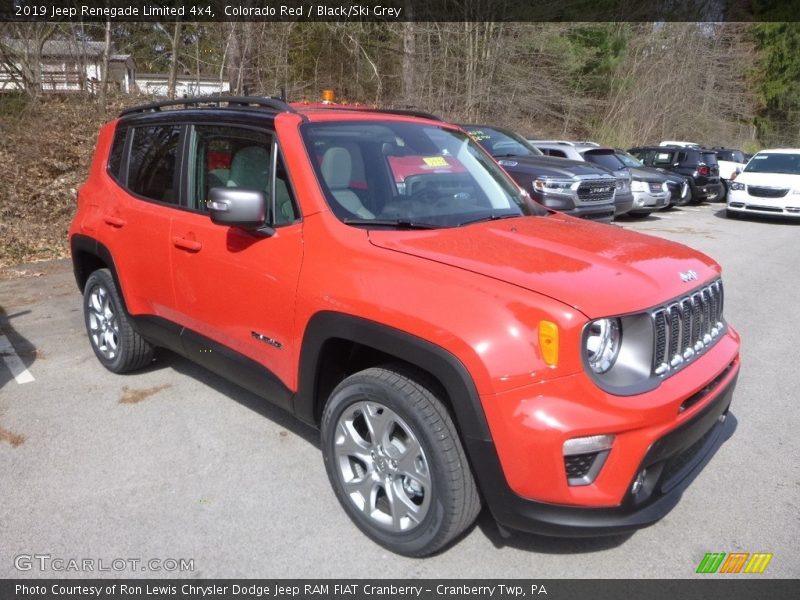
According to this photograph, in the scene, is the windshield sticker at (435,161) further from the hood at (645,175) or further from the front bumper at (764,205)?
the front bumper at (764,205)

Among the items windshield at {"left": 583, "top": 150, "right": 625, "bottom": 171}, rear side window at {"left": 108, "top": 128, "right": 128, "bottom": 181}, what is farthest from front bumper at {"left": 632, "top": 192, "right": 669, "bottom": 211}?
rear side window at {"left": 108, "top": 128, "right": 128, "bottom": 181}

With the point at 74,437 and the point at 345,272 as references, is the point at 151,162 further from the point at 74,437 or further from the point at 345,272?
the point at 345,272

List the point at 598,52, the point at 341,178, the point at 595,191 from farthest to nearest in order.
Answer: the point at 598,52
the point at 595,191
the point at 341,178

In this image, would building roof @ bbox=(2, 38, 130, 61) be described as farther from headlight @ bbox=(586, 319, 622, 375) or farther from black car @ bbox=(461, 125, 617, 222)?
headlight @ bbox=(586, 319, 622, 375)

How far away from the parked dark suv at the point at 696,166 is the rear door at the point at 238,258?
1721 centimetres

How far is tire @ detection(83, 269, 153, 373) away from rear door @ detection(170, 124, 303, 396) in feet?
2.99

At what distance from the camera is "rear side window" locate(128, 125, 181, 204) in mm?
4008

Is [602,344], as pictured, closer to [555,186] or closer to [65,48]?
[555,186]

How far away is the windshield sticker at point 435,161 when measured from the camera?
3.69 metres

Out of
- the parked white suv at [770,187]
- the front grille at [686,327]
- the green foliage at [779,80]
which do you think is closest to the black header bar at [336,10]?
the parked white suv at [770,187]

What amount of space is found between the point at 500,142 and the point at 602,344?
995 cm

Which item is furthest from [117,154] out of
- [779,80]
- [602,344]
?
[779,80]

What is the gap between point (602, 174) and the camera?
10914mm
